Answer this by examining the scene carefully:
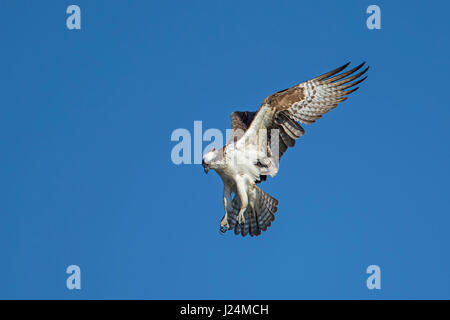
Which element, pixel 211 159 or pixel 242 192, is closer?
pixel 211 159

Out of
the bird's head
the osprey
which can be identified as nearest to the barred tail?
the osprey

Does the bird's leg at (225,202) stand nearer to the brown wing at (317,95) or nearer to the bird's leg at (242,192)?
the bird's leg at (242,192)

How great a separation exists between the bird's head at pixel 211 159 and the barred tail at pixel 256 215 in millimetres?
1315

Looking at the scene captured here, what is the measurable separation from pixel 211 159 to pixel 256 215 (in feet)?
6.26

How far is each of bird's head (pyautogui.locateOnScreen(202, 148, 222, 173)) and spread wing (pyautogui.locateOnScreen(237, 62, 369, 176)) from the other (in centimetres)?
59

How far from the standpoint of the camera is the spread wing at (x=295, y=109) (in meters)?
18.5

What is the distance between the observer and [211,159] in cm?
1800

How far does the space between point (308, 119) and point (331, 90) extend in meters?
0.71

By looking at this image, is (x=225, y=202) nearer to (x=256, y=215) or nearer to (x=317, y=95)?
(x=256, y=215)

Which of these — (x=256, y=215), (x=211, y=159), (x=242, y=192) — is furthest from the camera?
(x=256, y=215)

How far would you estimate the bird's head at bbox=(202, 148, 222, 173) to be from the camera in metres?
18.0

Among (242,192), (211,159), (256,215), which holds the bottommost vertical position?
(256,215)

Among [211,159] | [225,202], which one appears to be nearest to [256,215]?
[225,202]

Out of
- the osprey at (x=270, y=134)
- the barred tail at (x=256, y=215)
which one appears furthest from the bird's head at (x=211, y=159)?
the barred tail at (x=256, y=215)
